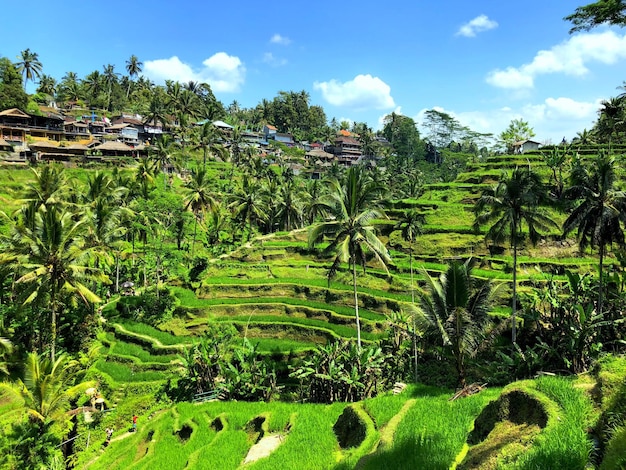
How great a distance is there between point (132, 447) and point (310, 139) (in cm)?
11698

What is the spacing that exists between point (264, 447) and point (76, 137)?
81081mm

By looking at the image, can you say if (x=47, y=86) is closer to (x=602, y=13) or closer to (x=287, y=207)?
(x=287, y=207)

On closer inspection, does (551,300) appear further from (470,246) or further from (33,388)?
(33,388)

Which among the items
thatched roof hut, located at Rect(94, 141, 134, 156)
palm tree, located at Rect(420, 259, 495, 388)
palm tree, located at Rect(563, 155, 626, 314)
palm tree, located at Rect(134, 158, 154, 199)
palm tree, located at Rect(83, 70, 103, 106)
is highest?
palm tree, located at Rect(83, 70, 103, 106)

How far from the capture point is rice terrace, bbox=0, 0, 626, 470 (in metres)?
10.7

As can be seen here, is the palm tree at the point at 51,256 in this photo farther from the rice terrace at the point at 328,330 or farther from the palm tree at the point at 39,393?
the palm tree at the point at 39,393

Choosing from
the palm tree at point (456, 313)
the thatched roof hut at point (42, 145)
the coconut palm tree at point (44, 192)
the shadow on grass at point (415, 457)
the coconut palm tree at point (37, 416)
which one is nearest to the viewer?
the shadow on grass at point (415, 457)

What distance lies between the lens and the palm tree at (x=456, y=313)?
1711 cm

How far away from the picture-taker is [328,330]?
1177 inches

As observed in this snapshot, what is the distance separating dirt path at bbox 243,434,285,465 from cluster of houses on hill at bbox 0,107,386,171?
64859 millimetres

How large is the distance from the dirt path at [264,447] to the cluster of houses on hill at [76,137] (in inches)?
2554

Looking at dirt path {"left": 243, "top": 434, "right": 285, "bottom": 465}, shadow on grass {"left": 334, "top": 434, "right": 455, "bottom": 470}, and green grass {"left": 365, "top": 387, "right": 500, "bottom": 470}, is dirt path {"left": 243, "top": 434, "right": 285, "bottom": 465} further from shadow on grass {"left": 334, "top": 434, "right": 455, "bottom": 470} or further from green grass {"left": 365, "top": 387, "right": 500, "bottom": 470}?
shadow on grass {"left": 334, "top": 434, "right": 455, "bottom": 470}

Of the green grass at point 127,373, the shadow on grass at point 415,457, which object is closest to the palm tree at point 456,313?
the shadow on grass at point 415,457

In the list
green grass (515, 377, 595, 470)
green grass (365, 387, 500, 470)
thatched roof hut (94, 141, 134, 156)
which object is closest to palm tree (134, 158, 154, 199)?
thatched roof hut (94, 141, 134, 156)
